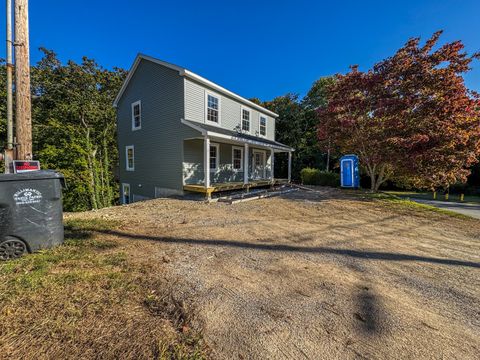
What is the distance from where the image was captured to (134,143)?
13.1m

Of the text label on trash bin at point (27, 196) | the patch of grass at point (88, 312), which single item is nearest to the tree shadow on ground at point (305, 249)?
the patch of grass at point (88, 312)

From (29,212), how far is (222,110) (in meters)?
10.4

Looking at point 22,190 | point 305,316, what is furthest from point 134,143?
point 305,316

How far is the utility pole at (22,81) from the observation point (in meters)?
4.00

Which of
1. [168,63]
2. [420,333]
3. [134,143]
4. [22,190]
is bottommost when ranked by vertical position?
[420,333]

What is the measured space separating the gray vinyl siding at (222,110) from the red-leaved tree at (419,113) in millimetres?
6075

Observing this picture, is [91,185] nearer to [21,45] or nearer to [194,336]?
[21,45]

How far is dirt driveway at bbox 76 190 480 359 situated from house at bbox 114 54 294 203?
16.1ft

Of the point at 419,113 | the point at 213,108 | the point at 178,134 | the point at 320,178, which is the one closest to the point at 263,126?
the point at 213,108

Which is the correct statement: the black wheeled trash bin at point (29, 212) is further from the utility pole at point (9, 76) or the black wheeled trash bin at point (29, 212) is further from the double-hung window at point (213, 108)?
the double-hung window at point (213, 108)

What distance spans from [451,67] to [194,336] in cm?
1318

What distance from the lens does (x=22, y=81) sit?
160 inches

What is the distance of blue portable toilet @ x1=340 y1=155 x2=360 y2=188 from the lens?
14.7 meters

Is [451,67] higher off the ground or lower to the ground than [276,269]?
higher
